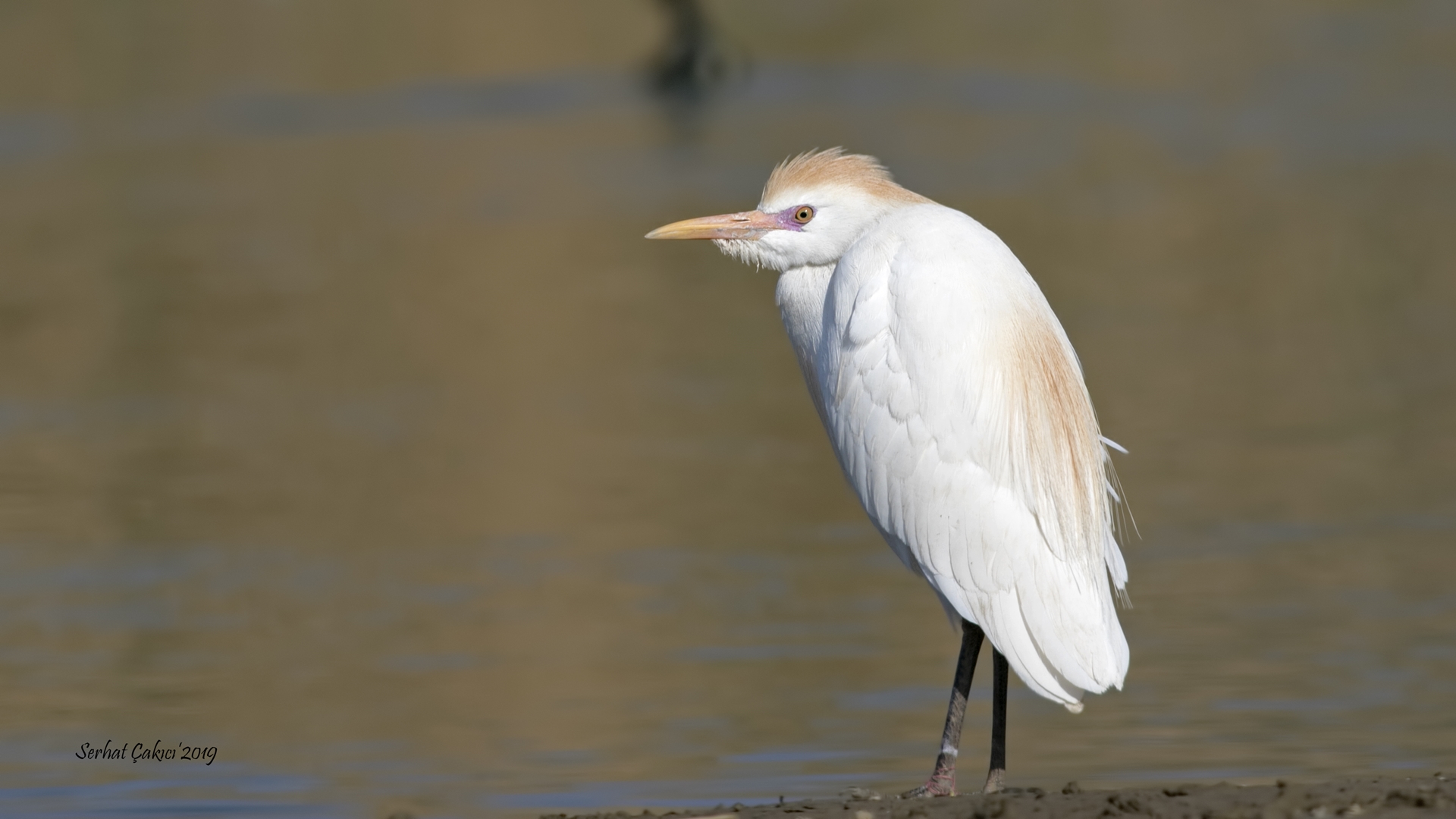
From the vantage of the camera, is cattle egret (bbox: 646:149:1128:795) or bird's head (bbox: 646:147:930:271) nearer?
cattle egret (bbox: 646:149:1128:795)

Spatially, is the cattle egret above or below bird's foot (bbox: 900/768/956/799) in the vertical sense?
above

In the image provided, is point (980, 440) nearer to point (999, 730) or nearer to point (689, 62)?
point (999, 730)

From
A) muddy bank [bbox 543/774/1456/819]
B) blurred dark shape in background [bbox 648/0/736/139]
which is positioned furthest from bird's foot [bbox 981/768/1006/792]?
blurred dark shape in background [bbox 648/0/736/139]

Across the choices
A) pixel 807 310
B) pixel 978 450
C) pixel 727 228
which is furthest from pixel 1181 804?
pixel 727 228

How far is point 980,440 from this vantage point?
216 inches

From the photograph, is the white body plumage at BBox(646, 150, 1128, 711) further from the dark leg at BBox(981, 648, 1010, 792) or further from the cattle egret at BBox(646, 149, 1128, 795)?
the dark leg at BBox(981, 648, 1010, 792)

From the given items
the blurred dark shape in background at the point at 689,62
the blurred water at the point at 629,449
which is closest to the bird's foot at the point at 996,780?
the blurred water at the point at 629,449

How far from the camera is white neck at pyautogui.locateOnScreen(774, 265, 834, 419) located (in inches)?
239

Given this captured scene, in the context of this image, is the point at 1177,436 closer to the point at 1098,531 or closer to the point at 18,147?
the point at 1098,531

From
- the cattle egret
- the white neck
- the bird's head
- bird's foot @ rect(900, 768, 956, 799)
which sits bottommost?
bird's foot @ rect(900, 768, 956, 799)

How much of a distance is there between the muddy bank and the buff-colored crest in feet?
6.01

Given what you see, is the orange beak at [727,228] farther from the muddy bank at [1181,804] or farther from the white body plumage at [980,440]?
the muddy bank at [1181,804]

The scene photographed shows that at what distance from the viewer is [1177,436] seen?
11.1 m

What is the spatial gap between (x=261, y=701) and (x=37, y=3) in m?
28.4
